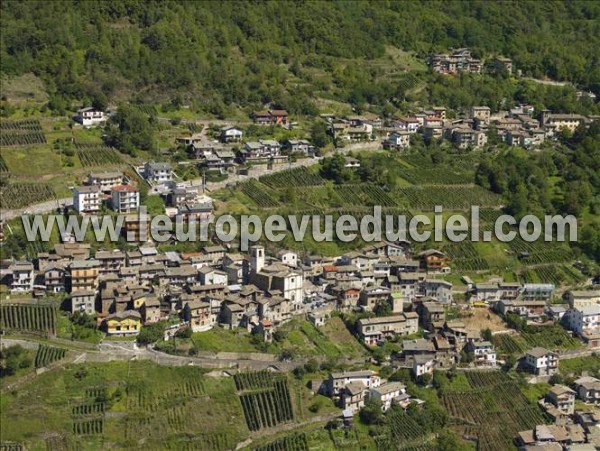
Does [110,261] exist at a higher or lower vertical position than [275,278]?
higher

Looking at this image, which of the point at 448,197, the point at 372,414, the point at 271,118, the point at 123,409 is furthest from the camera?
the point at 271,118

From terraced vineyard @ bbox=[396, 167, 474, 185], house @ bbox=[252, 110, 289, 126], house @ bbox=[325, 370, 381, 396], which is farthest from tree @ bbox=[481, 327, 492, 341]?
house @ bbox=[252, 110, 289, 126]

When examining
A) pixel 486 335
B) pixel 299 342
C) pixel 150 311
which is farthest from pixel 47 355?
pixel 486 335

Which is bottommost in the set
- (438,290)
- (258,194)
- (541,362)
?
(541,362)

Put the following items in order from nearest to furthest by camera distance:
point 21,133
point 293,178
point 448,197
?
point 293,178
point 21,133
point 448,197

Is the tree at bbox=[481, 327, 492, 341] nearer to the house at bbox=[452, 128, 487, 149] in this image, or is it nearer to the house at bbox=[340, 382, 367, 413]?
the house at bbox=[340, 382, 367, 413]

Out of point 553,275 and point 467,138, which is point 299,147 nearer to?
point 467,138

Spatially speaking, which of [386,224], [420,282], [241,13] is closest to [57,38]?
[241,13]
